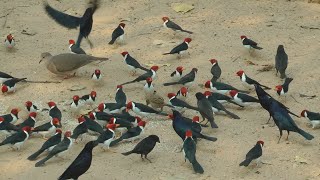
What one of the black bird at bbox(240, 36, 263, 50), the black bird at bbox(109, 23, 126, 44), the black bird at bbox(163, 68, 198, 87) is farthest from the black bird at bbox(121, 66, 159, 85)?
the black bird at bbox(240, 36, 263, 50)

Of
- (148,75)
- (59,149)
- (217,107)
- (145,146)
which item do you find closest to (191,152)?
(145,146)

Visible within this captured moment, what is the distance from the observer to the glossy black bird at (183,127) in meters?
9.80

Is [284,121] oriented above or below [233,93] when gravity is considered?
above

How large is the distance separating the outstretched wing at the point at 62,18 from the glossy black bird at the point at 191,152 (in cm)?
486

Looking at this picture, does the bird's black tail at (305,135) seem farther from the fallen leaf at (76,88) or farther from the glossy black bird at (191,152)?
the fallen leaf at (76,88)

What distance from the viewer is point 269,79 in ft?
39.7

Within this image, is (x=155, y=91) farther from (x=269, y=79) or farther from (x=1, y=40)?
(x=1, y=40)

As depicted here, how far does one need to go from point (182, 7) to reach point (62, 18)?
3124mm

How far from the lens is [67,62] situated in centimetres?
1213

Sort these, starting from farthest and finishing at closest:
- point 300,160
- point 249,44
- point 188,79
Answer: point 249,44 < point 188,79 < point 300,160

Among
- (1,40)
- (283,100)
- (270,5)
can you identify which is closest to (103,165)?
(283,100)

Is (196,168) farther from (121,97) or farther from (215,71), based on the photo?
(215,71)

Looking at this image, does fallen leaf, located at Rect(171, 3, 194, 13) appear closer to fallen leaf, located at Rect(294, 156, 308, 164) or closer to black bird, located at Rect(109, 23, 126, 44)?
black bird, located at Rect(109, 23, 126, 44)

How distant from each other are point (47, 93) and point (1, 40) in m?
2.77
